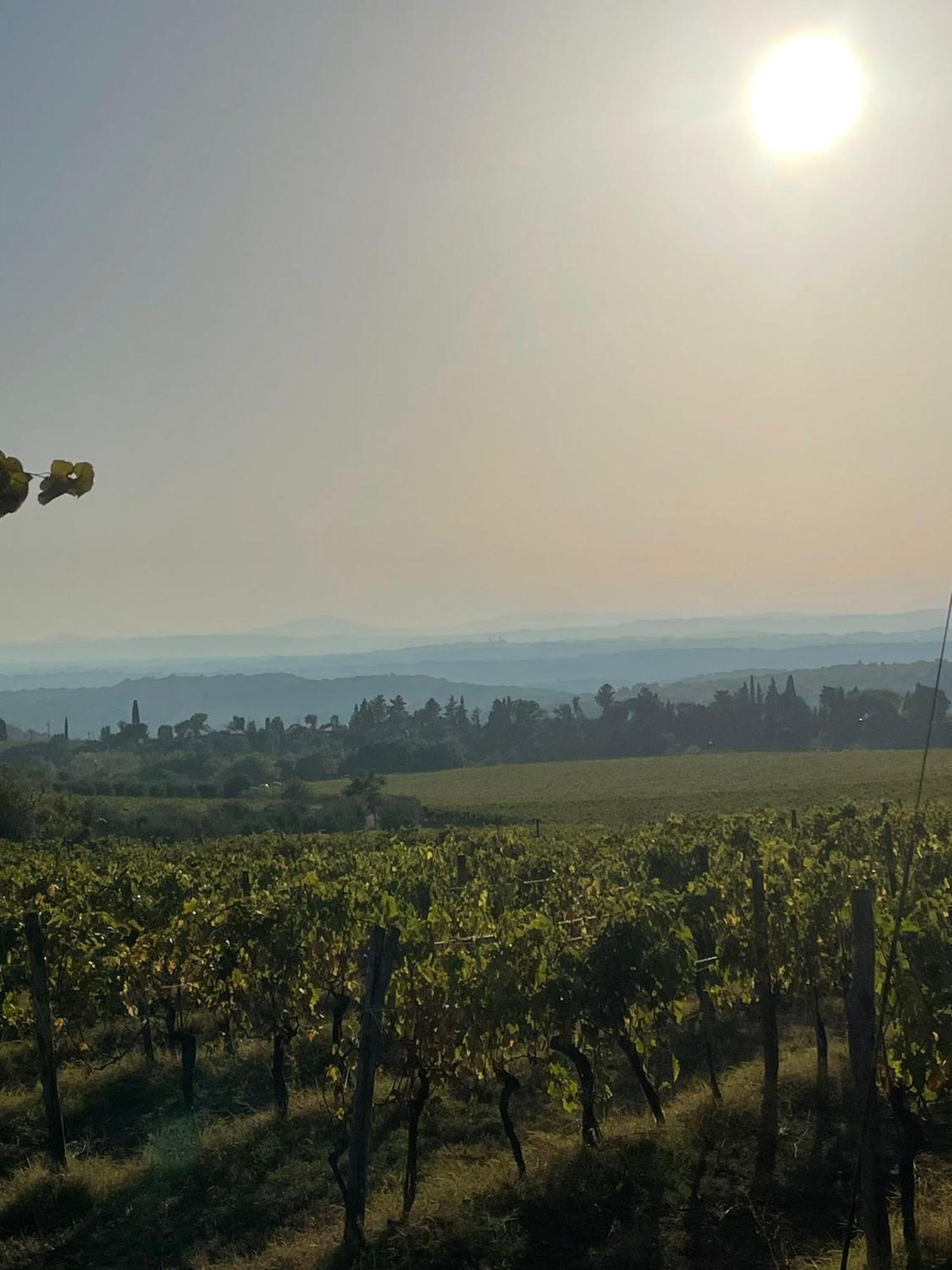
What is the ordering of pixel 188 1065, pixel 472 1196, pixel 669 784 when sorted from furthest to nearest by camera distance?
1. pixel 669 784
2. pixel 188 1065
3. pixel 472 1196

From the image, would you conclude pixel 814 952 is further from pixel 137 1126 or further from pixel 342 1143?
pixel 137 1126

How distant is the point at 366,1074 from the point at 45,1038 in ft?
11.6

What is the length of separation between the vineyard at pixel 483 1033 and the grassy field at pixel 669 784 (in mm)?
33984

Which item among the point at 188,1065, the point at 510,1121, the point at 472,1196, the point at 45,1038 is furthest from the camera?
the point at 188,1065

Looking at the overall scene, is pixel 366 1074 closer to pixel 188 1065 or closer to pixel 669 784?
pixel 188 1065

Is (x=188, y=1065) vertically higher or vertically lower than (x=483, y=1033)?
lower

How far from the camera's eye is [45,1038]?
8961 mm

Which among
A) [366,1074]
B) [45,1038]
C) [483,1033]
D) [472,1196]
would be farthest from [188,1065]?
[366,1074]

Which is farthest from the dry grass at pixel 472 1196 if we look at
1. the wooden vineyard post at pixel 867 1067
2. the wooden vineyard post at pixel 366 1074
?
the wooden vineyard post at pixel 867 1067

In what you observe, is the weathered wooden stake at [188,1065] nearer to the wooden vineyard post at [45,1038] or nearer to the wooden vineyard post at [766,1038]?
the wooden vineyard post at [45,1038]

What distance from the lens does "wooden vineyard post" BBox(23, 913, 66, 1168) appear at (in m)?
8.95

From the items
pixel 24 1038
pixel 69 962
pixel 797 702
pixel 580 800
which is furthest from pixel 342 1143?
pixel 797 702

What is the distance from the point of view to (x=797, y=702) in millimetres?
123500

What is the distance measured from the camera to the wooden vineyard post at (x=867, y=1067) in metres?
5.96
